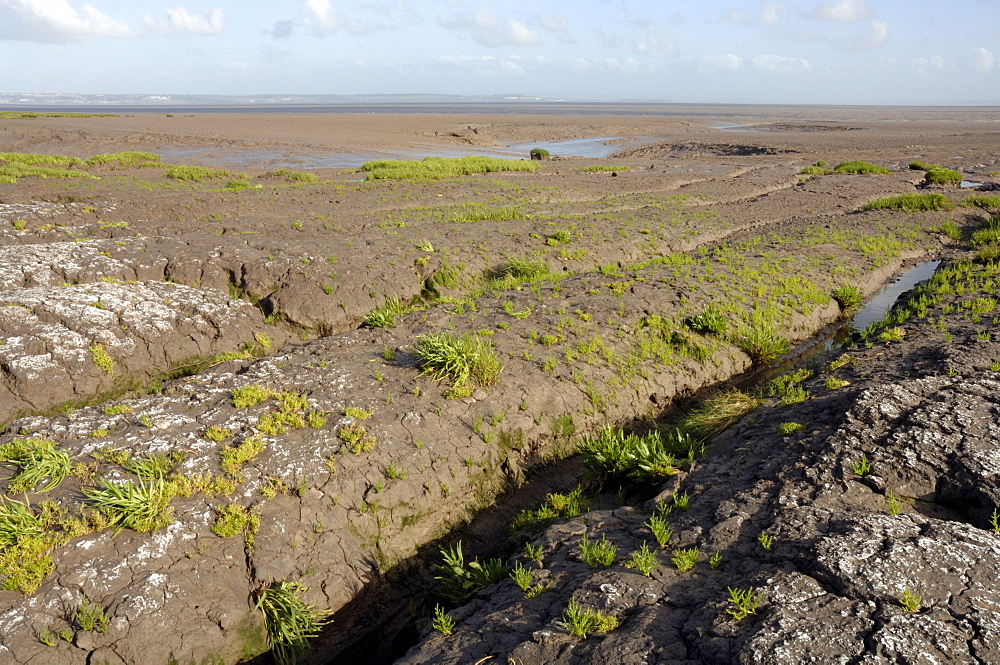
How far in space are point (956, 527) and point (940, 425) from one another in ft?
7.70

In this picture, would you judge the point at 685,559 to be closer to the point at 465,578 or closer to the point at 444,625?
the point at 444,625

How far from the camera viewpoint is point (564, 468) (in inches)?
375

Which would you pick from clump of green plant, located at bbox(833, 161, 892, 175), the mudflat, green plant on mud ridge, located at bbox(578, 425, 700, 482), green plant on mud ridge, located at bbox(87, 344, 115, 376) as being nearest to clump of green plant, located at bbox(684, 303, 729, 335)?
the mudflat

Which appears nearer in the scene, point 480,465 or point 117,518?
point 117,518

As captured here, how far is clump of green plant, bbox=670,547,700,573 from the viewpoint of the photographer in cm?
568

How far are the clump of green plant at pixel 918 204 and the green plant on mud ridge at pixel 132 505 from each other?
2842 cm

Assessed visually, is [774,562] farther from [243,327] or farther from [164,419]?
[243,327]

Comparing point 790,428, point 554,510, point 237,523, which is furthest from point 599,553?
point 237,523

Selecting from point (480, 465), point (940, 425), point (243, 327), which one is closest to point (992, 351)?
point (940, 425)

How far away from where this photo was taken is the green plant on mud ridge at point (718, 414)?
9641 mm

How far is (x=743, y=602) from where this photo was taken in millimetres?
4832

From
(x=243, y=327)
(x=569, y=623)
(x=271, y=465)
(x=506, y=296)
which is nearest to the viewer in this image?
(x=569, y=623)

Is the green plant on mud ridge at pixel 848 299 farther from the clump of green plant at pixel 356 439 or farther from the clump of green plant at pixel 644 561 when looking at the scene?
the clump of green plant at pixel 356 439

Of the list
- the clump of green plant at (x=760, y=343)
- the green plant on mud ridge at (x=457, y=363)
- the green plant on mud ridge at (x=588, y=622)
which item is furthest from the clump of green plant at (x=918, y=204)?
the green plant on mud ridge at (x=588, y=622)
